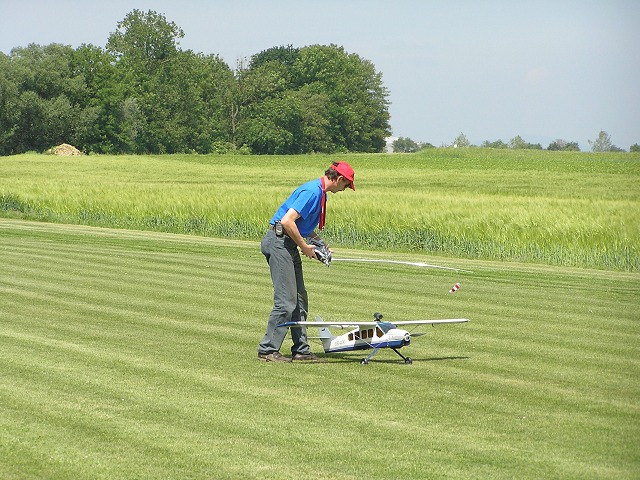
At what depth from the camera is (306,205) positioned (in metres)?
10.1

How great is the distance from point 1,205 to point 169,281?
76.9 feet

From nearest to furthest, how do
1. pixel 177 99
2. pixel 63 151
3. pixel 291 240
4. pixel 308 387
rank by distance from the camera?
1. pixel 308 387
2. pixel 291 240
3. pixel 63 151
4. pixel 177 99

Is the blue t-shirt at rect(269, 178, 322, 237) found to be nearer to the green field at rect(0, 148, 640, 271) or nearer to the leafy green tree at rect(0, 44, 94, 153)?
the green field at rect(0, 148, 640, 271)

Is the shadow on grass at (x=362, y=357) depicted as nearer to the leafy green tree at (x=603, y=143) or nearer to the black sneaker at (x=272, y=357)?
the black sneaker at (x=272, y=357)

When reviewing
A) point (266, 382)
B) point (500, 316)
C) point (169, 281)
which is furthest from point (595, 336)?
point (169, 281)

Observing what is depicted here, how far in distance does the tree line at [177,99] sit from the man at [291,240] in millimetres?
95200

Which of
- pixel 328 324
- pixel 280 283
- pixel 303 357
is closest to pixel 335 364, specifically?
pixel 303 357

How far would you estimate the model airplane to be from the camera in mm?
10180

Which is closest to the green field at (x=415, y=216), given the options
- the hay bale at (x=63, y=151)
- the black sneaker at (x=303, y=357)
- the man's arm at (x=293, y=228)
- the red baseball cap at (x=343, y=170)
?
the black sneaker at (x=303, y=357)

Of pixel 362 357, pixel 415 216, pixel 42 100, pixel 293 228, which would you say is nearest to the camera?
pixel 293 228

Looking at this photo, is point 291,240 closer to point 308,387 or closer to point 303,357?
point 303,357

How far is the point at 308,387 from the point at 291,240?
1717 millimetres

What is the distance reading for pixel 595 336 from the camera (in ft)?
39.8

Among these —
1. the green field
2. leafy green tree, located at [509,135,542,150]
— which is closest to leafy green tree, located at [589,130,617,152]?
leafy green tree, located at [509,135,542,150]
